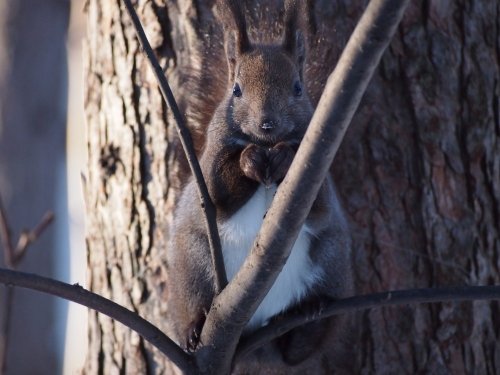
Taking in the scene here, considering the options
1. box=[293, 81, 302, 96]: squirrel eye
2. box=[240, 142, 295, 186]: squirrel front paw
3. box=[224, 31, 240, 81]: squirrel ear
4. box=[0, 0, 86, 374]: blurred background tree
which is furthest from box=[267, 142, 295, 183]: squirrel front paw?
box=[0, 0, 86, 374]: blurred background tree

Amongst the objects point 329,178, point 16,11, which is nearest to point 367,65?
point 329,178

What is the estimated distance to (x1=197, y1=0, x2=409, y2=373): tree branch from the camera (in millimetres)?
1375

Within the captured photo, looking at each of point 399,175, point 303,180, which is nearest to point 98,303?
point 303,180

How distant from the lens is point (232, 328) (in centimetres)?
181

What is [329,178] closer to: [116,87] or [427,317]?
[427,317]

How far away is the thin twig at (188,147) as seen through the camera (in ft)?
5.83

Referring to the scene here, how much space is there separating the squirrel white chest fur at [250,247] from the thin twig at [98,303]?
0.50 meters

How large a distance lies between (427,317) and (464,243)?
0.22 m

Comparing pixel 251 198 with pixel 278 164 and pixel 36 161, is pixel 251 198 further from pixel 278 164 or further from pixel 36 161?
pixel 36 161

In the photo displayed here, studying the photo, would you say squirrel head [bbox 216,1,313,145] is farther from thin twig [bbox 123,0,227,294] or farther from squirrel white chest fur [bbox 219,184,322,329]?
thin twig [bbox 123,0,227,294]

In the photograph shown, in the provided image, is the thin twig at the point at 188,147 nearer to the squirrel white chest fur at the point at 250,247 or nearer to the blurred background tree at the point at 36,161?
the squirrel white chest fur at the point at 250,247

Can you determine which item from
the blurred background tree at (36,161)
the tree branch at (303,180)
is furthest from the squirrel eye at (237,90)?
the blurred background tree at (36,161)

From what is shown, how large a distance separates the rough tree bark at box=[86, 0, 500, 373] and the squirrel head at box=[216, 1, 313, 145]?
0.17 m

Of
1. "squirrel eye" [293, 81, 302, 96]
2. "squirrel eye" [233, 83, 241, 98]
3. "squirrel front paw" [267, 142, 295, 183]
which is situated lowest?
"squirrel front paw" [267, 142, 295, 183]
